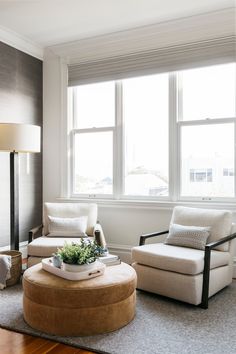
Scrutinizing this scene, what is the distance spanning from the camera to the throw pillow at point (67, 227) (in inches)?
150

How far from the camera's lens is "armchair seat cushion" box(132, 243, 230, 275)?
9.29 ft

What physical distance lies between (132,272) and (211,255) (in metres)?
0.78

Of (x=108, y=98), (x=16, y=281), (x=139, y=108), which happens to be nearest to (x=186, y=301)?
(x=16, y=281)

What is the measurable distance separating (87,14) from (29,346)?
3264mm

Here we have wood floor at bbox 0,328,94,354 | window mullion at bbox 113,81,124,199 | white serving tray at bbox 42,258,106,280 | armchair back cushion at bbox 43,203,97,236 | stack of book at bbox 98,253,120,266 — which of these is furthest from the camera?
window mullion at bbox 113,81,124,199

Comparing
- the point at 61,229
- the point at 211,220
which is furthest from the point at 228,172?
the point at 61,229

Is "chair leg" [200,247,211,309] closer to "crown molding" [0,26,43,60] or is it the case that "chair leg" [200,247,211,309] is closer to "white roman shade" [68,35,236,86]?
"white roman shade" [68,35,236,86]

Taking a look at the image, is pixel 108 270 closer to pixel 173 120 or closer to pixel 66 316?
pixel 66 316

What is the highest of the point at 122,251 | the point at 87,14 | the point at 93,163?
the point at 87,14

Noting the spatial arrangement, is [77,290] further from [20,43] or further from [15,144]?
[20,43]

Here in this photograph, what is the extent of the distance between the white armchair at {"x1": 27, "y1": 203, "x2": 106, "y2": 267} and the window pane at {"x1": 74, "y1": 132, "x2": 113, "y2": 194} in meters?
0.46

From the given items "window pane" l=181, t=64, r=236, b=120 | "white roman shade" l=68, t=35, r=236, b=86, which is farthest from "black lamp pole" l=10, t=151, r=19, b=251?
"window pane" l=181, t=64, r=236, b=120

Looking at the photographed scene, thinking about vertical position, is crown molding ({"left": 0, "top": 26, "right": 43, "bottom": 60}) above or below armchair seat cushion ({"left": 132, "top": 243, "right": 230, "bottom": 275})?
above

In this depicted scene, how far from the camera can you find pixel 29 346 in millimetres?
2193
